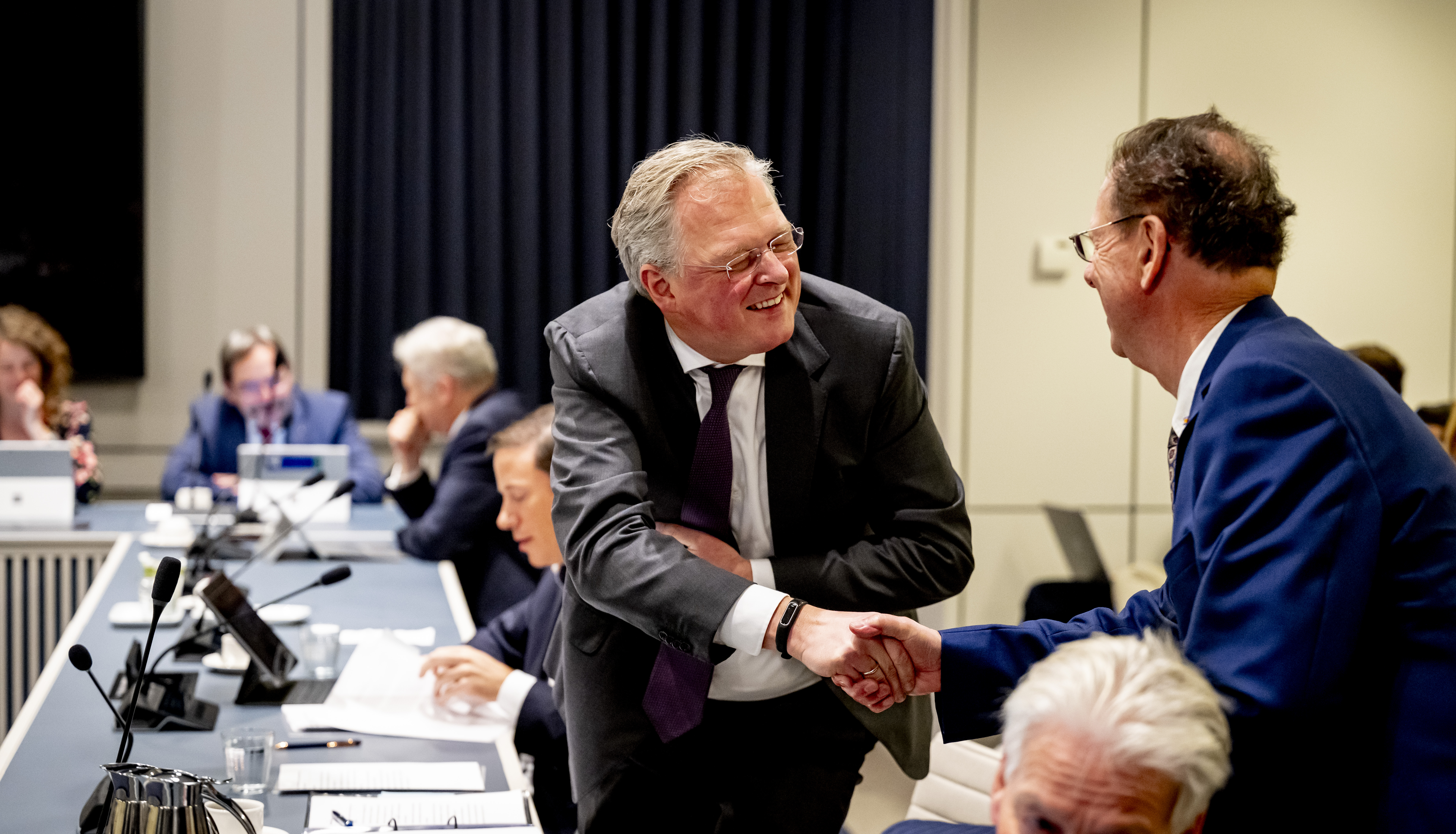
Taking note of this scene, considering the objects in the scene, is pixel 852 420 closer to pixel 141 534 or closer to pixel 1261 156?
pixel 1261 156

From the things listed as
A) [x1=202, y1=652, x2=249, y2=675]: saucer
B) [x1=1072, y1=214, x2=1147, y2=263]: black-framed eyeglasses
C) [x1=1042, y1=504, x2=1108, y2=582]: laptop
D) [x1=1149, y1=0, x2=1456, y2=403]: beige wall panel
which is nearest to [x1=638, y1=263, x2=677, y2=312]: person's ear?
[x1=1072, y1=214, x2=1147, y2=263]: black-framed eyeglasses

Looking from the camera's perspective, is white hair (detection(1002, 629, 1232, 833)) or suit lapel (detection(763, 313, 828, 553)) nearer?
white hair (detection(1002, 629, 1232, 833))

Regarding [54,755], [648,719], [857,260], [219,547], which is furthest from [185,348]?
[648,719]

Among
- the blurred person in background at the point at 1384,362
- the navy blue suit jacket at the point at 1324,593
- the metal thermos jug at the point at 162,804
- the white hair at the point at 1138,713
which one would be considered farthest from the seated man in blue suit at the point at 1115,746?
the blurred person in background at the point at 1384,362

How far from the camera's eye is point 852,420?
1771 millimetres

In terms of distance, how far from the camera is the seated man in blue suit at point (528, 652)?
7.45 ft

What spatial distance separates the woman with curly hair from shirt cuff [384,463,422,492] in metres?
1.23

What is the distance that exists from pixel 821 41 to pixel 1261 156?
4721 millimetres

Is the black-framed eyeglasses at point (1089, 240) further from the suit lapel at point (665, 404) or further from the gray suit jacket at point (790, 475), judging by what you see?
the suit lapel at point (665, 404)

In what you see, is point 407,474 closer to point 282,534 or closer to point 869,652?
point 282,534

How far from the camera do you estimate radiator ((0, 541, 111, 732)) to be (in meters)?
4.01

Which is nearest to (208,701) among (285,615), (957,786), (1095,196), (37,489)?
(285,615)

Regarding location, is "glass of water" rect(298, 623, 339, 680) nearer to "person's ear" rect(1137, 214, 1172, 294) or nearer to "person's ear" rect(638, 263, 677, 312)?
"person's ear" rect(638, 263, 677, 312)

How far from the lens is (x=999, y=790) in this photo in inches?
47.2
